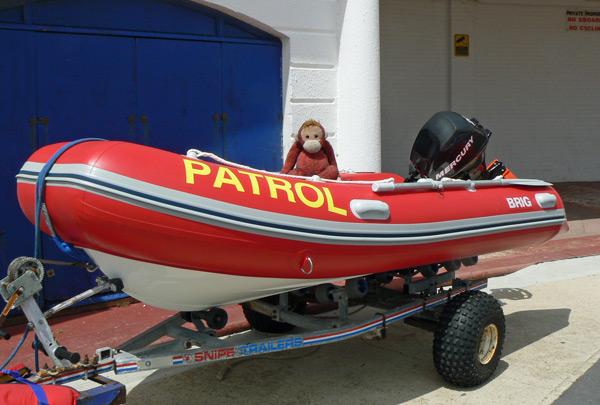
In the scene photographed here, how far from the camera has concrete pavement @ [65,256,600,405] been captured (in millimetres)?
3859

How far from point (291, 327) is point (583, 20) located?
10.4m

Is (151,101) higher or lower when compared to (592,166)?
higher

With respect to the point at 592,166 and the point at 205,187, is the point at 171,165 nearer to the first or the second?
the point at 205,187

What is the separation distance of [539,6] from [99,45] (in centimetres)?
930

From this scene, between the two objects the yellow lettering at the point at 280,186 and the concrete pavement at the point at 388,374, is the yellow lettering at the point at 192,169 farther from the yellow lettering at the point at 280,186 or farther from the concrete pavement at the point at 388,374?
the concrete pavement at the point at 388,374

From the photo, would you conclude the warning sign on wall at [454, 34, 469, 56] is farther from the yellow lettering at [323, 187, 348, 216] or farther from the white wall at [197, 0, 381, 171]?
the yellow lettering at [323, 187, 348, 216]

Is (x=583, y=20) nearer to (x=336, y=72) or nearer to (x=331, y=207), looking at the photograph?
(x=336, y=72)

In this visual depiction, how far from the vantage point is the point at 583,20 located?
493 inches

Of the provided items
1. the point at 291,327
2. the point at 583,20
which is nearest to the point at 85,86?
the point at 291,327

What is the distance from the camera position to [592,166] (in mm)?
12883

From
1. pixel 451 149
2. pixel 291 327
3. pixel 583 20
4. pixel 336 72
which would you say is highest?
pixel 583 20

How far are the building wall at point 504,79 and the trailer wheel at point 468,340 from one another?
7.38 meters

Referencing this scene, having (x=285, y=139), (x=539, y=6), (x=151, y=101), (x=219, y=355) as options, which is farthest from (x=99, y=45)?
(x=539, y=6)

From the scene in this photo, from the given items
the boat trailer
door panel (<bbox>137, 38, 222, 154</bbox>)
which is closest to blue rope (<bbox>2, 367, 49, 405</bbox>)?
the boat trailer
